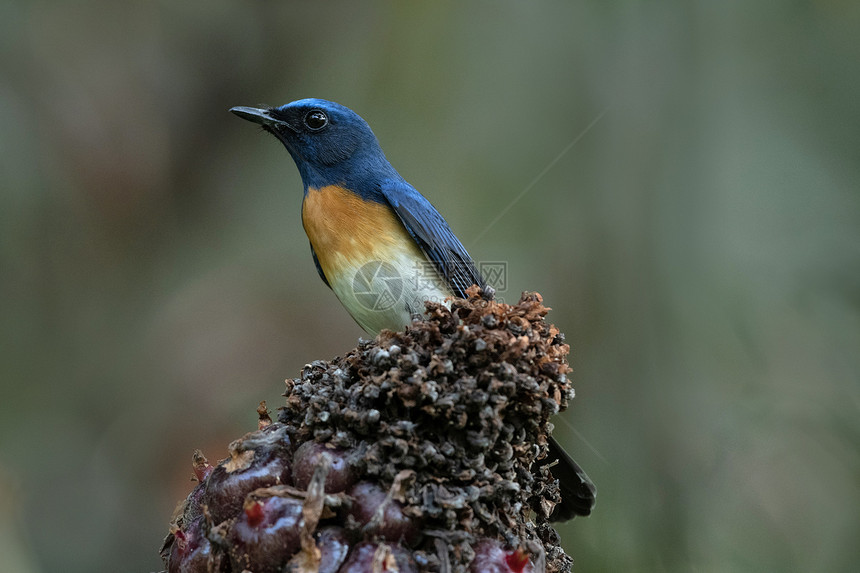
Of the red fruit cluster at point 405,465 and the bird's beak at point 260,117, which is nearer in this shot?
the red fruit cluster at point 405,465

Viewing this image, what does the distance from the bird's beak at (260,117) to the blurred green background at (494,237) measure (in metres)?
0.96

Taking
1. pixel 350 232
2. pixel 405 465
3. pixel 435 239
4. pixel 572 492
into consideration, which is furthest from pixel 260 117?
pixel 405 465

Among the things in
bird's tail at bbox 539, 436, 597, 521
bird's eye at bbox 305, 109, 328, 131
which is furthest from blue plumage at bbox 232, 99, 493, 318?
bird's tail at bbox 539, 436, 597, 521

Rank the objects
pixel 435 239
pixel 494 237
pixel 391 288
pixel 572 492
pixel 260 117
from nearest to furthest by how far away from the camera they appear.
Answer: pixel 572 492 < pixel 391 288 < pixel 435 239 < pixel 260 117 < pixel 494 237

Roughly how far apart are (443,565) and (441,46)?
4.07m

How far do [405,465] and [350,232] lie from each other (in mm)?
2406

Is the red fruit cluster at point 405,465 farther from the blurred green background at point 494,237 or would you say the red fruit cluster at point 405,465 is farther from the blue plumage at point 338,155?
the blue plumage at point 338,155

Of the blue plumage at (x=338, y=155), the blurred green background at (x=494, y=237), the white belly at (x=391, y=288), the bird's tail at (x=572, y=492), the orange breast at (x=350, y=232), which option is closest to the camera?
the bird's tail at (x=572, y=492)

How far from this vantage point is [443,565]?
1910mm

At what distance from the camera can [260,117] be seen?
4551 mm

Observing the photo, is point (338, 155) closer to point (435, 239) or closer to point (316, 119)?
point (316, 119)

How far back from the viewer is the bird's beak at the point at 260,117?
450 cm

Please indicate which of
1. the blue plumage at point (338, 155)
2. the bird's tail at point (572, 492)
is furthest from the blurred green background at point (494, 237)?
the bird's tail at point (572, 492)

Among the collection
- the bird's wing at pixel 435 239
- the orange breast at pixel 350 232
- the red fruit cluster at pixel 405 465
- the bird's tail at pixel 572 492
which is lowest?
the red fruit cluster at pixel 405 465
